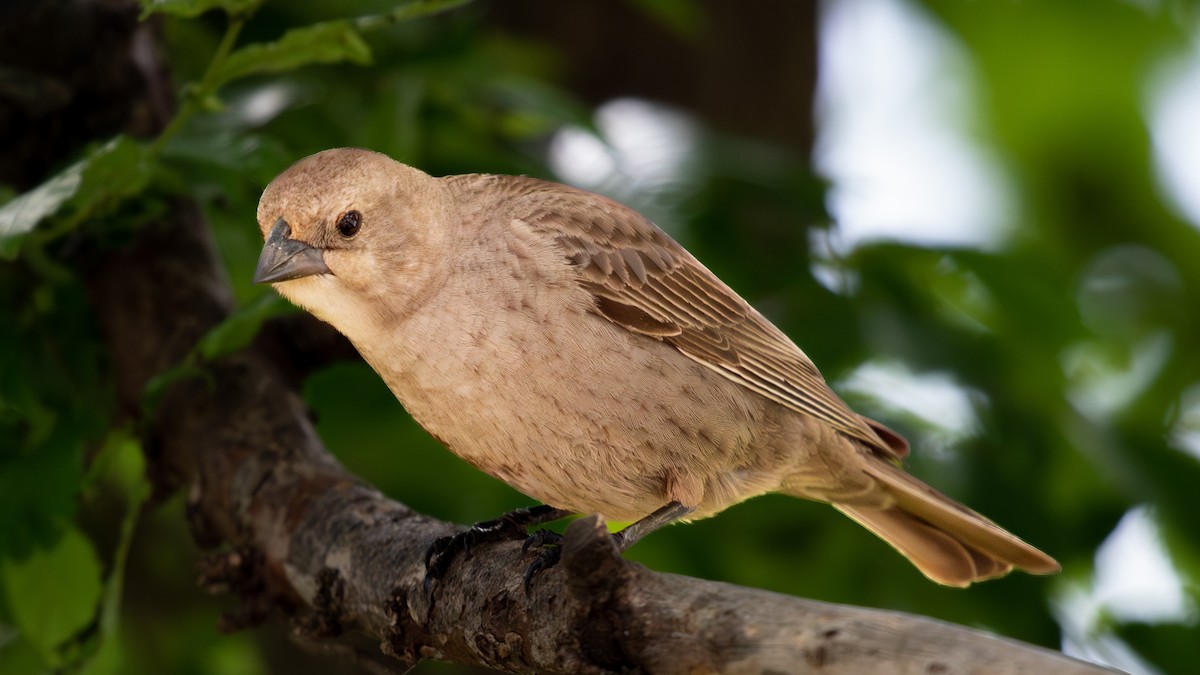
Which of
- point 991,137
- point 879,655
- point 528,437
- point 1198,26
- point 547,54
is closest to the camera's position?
point 879,655

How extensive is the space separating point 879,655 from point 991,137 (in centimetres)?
596

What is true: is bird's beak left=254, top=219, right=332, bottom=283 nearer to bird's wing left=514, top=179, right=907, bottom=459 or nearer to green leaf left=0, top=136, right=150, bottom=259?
green leaf left=0, top=136, right=150, bottom=259

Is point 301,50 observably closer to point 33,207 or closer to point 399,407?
point 33,207

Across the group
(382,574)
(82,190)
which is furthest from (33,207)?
(382,574)

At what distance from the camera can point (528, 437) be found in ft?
9.66

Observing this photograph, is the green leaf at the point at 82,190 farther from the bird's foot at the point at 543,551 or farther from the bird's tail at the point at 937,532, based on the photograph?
the bird's tail at the point at 937,532

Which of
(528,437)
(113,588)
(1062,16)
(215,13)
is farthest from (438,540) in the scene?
(1062,16)

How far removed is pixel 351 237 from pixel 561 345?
0.61 metres

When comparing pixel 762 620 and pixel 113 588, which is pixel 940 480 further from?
pixel 113 588

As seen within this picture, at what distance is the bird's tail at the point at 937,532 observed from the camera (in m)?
3.41

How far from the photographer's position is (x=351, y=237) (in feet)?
10.3

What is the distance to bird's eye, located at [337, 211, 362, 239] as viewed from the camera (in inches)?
123

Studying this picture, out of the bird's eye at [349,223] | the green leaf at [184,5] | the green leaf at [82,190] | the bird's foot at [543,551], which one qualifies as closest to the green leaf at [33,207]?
the green leaf at [82,190]

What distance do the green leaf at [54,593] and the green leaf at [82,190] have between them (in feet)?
3.02
